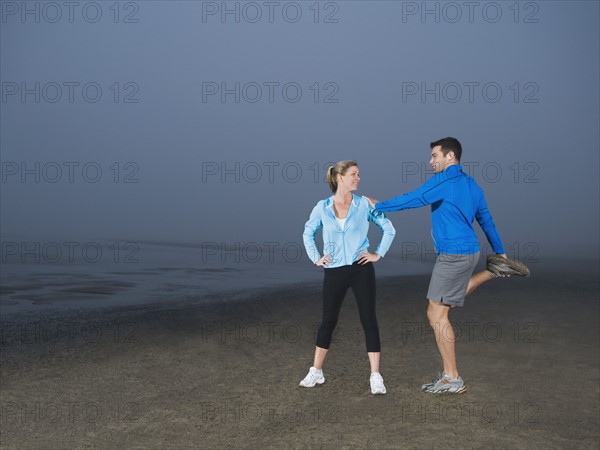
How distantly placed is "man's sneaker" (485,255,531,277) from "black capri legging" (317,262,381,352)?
4.11ft

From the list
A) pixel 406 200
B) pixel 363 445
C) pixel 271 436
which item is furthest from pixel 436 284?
pixel 271 436

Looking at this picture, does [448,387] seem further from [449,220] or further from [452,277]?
[449,220]

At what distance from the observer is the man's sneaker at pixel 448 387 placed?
6020 mm

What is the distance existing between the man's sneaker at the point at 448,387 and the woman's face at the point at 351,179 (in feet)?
7.27

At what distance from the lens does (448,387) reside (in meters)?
6.02

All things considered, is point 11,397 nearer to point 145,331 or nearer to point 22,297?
point 145,331

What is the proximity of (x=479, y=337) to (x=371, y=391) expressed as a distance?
3585mm

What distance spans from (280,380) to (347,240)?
6.61 feet

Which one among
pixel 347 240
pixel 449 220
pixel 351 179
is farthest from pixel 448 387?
pixel 351 179

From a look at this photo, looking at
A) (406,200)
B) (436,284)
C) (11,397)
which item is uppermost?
(406,200)

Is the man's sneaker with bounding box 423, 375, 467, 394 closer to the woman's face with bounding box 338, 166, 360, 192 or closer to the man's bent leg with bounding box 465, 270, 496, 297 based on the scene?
the man's bent leg with bounding box 465, 270, 496, 297

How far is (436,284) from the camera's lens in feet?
18.6

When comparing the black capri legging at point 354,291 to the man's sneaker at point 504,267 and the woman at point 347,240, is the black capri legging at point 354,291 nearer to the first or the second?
the woman at point 347,240

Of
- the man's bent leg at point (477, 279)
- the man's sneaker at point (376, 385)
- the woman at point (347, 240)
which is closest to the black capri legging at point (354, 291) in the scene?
the woman at point (347, 240)
